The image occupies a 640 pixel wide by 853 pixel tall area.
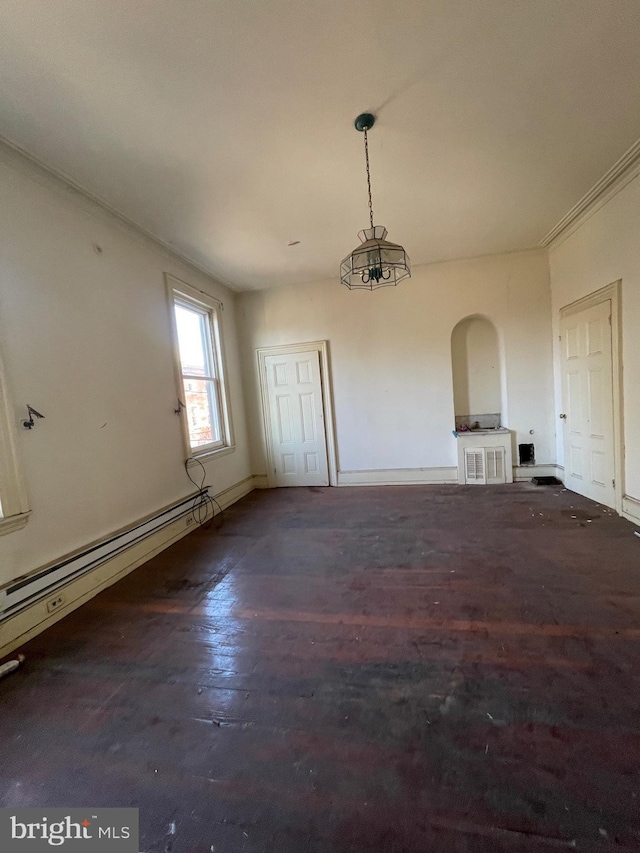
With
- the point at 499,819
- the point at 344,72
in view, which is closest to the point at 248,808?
the point at 499,819

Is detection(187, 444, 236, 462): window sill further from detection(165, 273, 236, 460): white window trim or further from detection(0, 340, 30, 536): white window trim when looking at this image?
detection(0, 340, 30, 536): white window trim

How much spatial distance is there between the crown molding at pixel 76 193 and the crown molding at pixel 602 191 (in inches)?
163

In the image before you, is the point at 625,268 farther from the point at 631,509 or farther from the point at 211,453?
the point at 211,453

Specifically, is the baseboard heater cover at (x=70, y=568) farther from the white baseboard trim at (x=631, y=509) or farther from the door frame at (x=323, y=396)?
the white baseboard trim at (x=631, y=509)

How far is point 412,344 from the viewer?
5.02 metres

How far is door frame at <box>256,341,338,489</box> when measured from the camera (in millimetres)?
5293

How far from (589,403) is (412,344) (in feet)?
7.19

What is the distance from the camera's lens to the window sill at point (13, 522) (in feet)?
6.97

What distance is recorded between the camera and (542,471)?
188 inches

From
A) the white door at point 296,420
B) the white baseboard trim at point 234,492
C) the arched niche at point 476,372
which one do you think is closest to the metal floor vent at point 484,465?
the arched niche at point 476,372

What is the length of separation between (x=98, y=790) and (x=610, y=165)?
16.4 feet

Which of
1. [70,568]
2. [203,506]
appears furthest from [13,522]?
[203,506]

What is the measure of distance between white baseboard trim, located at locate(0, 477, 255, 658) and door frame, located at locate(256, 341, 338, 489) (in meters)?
1.91

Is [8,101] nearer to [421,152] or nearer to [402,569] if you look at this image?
[421,152]
